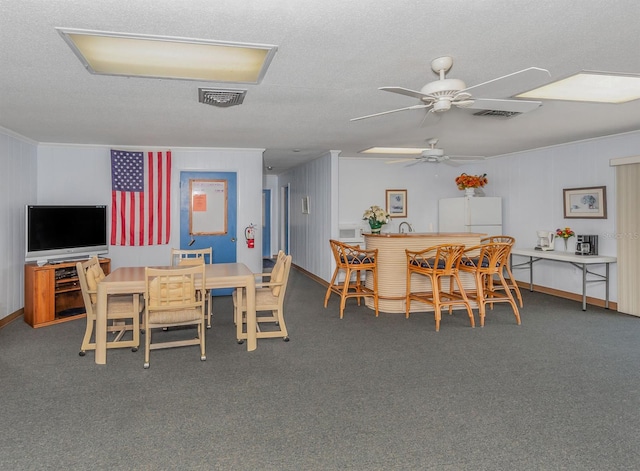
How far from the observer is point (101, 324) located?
3863mm

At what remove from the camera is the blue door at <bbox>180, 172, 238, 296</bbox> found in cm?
673

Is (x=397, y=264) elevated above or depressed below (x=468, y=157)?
below

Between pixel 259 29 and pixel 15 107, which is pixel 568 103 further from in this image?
pixel 15 107

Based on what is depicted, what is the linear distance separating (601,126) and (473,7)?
13.3 feet

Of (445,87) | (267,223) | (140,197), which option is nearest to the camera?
(445,87)

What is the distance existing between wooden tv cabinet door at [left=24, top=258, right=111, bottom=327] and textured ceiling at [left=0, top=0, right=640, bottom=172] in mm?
1678

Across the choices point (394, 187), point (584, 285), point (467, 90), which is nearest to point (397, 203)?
point (394, 187)

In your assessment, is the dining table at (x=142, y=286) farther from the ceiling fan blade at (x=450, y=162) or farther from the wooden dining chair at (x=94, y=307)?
the ceiling fan blade at (x=450, y=162)

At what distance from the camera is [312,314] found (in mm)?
5754

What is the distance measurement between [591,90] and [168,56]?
148 inches

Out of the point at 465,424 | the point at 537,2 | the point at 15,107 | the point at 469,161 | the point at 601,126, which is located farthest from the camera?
the point at 469,161

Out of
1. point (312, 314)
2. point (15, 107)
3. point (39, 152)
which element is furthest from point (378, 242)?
point (39, 152)

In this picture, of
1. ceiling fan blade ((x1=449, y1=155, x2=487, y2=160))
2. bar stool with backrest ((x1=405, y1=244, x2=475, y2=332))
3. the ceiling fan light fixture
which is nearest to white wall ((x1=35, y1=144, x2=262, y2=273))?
bar stool with backrest ((x1=405, y1=244, x2=475, y2=332))

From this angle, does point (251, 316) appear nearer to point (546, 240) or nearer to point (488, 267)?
point (488, 267)
